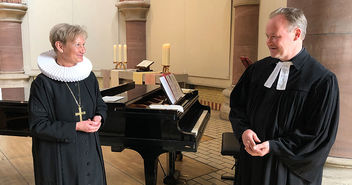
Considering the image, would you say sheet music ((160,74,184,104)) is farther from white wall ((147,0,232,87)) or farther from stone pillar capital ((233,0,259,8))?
white wall ((147,0,232,87))

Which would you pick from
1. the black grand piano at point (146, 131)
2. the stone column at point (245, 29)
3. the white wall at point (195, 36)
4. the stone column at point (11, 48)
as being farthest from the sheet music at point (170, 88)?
the stone column at point (11, 48)

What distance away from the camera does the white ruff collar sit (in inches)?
73.7

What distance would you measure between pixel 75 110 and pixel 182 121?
4.32 feet

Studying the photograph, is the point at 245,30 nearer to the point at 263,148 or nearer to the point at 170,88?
the point at 170,88

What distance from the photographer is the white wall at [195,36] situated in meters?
7.17

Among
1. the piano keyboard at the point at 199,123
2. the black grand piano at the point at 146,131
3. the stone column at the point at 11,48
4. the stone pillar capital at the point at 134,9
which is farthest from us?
the stone pillar capital at the point at 134,9

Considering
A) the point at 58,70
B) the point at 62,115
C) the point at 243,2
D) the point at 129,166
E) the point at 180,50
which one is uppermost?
the point at 243,2

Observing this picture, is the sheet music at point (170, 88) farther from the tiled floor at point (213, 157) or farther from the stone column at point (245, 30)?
the stone column at point (245, 30)

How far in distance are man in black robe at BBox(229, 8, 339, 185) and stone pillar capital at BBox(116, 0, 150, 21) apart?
7.60 metres

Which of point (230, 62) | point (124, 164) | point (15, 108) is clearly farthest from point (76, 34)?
point (230, 62)

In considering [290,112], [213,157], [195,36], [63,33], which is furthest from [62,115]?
[195,36]

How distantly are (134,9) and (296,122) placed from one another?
7.93m

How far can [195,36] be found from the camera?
309 inches

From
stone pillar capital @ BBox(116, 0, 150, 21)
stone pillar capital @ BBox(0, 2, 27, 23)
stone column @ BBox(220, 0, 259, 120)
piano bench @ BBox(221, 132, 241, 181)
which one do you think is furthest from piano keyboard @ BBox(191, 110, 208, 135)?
stone pillar capital @ BBox(0, 2, 27, 23)
